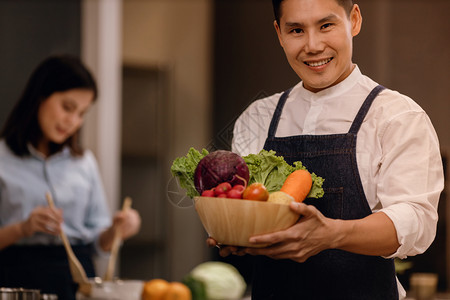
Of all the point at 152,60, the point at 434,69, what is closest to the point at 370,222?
the point at 434,69

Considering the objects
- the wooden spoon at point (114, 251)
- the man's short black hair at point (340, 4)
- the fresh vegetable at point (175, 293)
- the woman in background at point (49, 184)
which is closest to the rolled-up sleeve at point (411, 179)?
the man's short black hair at point (340, 4)

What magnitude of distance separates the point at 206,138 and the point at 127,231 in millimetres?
1886

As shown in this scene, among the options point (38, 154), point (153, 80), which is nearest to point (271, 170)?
point (38, 154)

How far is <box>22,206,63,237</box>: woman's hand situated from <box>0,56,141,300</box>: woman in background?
2 centimetres

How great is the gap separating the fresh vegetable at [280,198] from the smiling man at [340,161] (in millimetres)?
33

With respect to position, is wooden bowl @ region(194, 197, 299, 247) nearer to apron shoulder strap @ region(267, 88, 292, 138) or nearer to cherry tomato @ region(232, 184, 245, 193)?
cherry tomato @ region(232, 184, 245, 193)

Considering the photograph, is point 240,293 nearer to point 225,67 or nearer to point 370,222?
point 225,67

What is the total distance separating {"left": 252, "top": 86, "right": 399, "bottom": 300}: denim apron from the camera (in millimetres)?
1138

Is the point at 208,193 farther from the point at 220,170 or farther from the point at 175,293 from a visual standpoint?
the point at 175,293

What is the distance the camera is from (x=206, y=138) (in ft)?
14.4

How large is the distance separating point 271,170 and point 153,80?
9.73ft

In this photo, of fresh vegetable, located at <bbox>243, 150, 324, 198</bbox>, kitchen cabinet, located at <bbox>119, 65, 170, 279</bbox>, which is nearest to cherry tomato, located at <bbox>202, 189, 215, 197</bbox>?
fresh vegetable, located at <bbox>243, 150, 324, 198</bbox>

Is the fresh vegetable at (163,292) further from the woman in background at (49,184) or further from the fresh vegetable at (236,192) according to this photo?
the fresh vegetable at (236,192)

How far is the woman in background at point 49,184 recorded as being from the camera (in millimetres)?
2396
